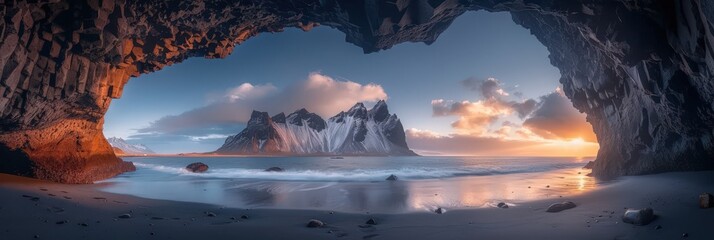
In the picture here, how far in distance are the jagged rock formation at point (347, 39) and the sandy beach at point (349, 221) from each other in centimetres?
417

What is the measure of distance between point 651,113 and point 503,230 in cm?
1386

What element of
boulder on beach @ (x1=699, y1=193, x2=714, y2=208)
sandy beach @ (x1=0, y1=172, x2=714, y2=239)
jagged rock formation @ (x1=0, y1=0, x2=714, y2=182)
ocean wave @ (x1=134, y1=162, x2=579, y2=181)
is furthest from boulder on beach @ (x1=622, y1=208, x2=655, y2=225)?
ocean wave @ (x1=134, y1=162, x2=579, y2=181)

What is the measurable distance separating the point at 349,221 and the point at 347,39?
49.9ft

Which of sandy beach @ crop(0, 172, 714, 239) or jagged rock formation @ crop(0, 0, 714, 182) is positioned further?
jagged rock formation @ crop(0, 0, 714, 182)

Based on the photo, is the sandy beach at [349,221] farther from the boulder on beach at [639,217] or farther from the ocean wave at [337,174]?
the ocean wave at [337,174]

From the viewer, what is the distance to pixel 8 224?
6.24 meters

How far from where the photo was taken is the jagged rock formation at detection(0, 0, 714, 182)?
1077 centimetres

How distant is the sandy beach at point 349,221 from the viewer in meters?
6.12

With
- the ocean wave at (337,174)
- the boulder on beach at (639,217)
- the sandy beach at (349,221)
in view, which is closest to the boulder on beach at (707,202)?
the sandy beach at (349,221)

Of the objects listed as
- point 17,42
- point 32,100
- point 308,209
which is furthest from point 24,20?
point 308,209

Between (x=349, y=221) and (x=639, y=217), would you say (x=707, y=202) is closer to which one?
(x=639, y=217)

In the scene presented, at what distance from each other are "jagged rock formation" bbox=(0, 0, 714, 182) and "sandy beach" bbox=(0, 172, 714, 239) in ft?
13.7

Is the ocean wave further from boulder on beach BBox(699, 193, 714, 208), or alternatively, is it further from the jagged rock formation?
boulder on beach BBox(699, 193, 714, 208)

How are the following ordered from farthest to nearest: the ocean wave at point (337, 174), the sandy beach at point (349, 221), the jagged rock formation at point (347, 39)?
the ocean wave at point (337, 174) → the jagged rock formation at point (347, 39) → the sandy beach at point (349, 221)
